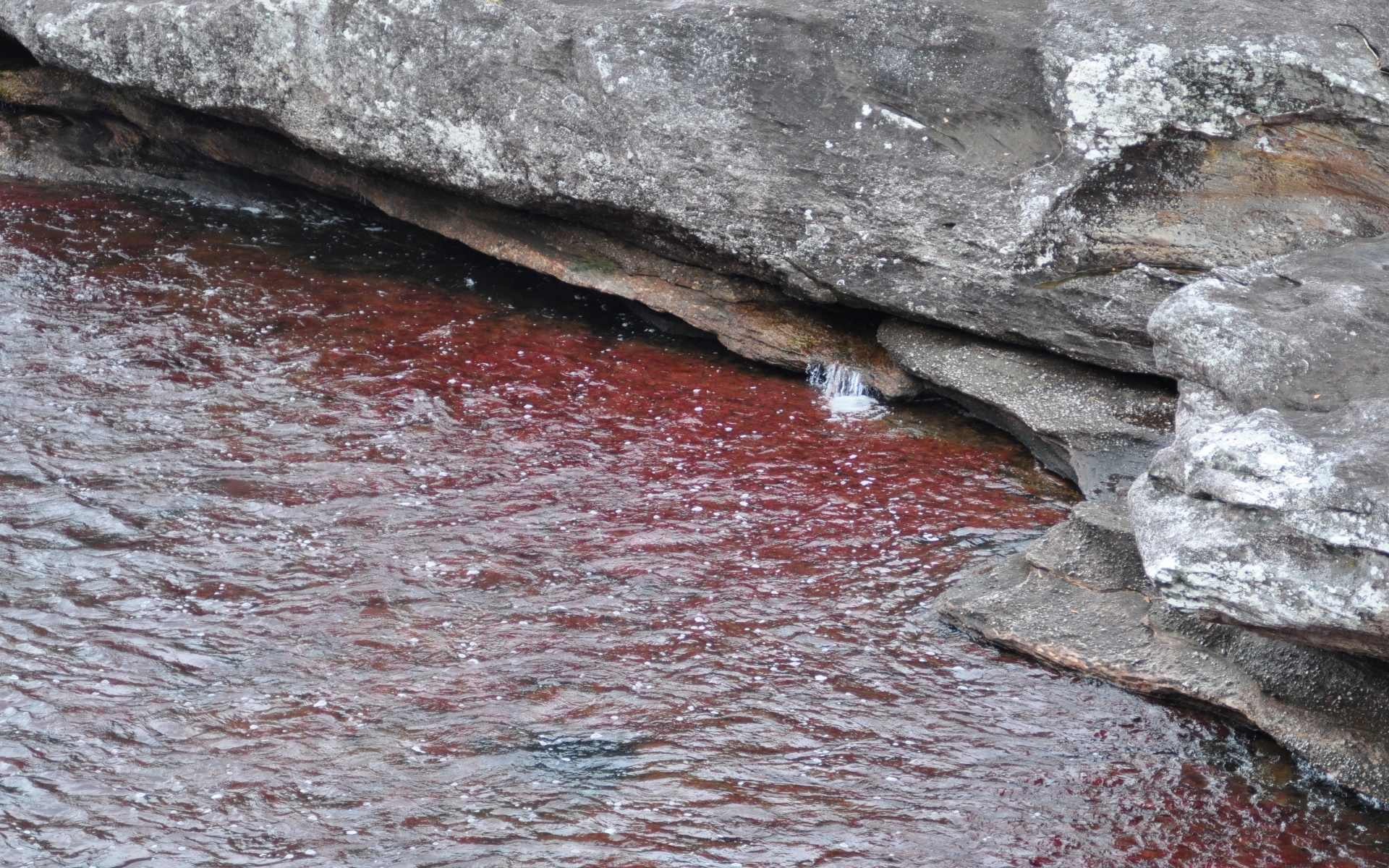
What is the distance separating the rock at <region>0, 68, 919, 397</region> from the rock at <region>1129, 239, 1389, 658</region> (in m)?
2.90

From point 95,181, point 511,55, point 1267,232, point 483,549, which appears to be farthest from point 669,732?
point 95,181

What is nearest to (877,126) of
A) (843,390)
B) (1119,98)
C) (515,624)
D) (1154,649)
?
(1119,98)

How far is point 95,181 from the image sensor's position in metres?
11.0

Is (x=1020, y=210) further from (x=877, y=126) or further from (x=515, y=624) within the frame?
(x=515, y=624)

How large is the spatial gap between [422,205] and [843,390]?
3.82 metres

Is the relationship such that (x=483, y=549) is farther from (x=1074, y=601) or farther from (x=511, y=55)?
(x=511, y=55)

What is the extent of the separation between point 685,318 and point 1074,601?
3791mm

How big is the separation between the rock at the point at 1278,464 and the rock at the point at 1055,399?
155 cm

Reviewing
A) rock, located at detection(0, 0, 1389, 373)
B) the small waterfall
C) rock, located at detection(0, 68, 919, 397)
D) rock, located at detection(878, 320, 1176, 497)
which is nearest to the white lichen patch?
rock, located at detection(0, 0, 1389, 373)

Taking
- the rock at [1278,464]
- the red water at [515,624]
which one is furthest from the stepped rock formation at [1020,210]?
the red water at [515,624]

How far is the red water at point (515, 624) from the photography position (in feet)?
14.9

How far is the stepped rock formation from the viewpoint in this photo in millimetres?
4723

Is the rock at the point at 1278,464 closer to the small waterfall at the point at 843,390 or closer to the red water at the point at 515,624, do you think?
the red water at the point at 515,624

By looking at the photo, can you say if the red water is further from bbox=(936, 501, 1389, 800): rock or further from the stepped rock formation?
the stepped rock formation
